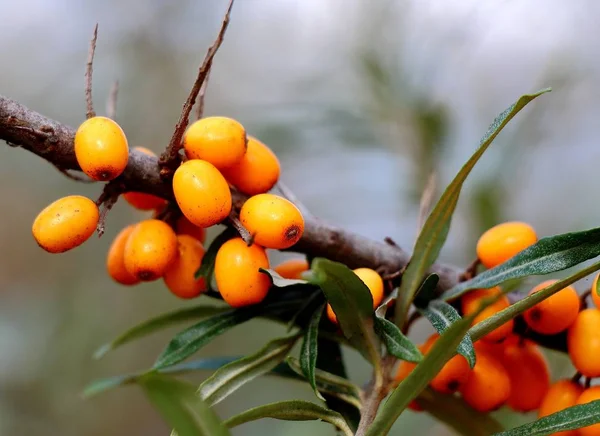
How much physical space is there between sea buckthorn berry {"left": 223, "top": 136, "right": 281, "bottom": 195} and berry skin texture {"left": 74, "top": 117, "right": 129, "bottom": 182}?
0.34 ft

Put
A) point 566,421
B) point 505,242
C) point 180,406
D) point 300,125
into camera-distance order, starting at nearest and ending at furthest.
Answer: point 180,406, point 566,421, point 505,242, point 300,125

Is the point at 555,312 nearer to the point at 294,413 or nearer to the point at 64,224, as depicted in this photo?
the point at 294,413

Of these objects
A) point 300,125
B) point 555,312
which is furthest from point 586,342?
point 300,125

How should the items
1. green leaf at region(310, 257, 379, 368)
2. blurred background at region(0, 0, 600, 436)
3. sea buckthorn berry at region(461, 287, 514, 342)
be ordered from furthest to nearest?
blurred background at region(0, 0, 600, 436) → sea buckthorn berry at region(461, 287, 514, 342) → green leaf at region(310, 257, 379, 368)

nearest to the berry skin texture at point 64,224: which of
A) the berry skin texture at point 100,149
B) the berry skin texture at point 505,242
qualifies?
the berry skin texture at point 100,149

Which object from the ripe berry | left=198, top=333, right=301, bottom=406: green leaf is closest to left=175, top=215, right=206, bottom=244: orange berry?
the ripe berry

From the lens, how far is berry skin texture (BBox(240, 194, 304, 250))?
484 mm

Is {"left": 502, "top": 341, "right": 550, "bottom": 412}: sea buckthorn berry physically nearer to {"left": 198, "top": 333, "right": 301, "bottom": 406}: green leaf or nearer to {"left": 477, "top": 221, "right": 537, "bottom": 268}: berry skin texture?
{"left": 477, "top": 221, "right": 537, "bottom": 268}: berry skin texture

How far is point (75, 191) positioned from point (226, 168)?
1.46m

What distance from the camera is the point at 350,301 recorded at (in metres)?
0.49

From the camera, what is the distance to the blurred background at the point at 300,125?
3.95 feet

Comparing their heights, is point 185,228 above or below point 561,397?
above

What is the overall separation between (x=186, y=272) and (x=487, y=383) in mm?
316

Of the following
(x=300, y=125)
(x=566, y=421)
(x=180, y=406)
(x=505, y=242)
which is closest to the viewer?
(x=180, y=406)
